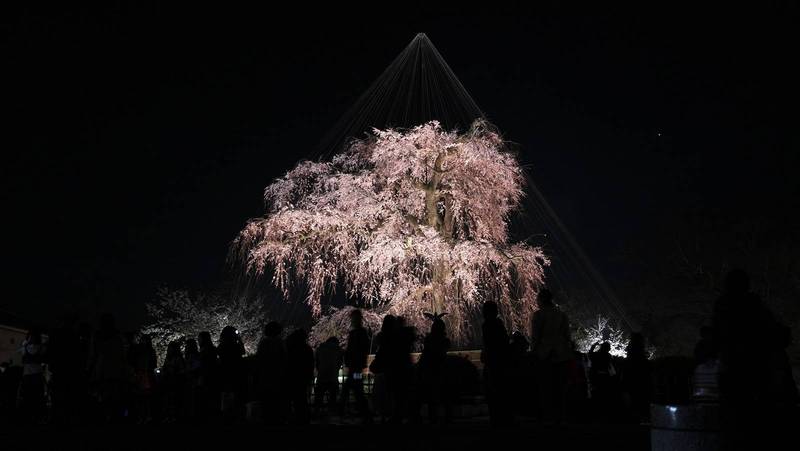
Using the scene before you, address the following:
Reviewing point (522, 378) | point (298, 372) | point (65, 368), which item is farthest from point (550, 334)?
point (65, 368)

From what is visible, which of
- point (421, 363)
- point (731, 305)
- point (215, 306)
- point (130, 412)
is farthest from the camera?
point (215, 306)

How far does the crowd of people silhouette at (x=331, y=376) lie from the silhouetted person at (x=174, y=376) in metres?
0.02

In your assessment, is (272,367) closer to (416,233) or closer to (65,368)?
(65,368)

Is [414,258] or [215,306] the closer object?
[414,258]

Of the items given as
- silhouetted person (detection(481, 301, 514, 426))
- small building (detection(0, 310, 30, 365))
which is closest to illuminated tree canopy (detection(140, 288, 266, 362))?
small building (detection(0, 310, 30, 365))

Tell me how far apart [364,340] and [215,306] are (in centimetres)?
Result: 3589

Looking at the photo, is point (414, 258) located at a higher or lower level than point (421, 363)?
higher

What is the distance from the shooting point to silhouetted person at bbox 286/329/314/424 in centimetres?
1030

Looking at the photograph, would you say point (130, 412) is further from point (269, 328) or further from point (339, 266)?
point (339, 266)

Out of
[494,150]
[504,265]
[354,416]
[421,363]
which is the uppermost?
[494,150]

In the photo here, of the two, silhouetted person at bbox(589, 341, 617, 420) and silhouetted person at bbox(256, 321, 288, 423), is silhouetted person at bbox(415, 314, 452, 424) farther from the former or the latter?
silhouetted person at bbox(589, 341, 617, 420)

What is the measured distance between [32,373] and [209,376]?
2599 millimetres

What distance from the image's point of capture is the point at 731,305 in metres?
5.33

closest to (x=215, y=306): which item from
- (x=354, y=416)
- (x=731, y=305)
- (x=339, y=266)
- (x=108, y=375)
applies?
(x=339, y=266)
